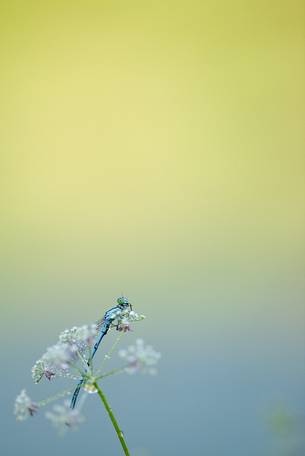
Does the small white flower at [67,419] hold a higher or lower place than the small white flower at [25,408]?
lower

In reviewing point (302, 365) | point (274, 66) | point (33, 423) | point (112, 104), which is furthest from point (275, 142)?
point (33, 423)

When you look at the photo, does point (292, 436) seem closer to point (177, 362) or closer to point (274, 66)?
point (177, 362)

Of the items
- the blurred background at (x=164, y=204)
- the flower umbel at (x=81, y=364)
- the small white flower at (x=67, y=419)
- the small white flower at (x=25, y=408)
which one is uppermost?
the blurred background at (x=164, y=204)

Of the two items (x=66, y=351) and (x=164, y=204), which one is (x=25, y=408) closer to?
(x=66, y=351)

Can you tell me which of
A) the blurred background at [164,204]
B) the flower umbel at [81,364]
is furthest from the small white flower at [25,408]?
the blurred background at [164,204]

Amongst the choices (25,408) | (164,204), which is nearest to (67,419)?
(25,408)

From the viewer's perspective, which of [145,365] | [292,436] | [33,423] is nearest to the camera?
[145,365]

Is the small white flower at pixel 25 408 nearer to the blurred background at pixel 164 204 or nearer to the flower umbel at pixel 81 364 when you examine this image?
the flower umbel at pixel 81 364
